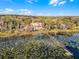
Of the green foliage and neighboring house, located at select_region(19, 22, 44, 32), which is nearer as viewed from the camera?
the green foliage

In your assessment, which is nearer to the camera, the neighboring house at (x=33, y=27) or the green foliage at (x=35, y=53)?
the green foliage at (x=35, y=53)

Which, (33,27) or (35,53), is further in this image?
(33,27)

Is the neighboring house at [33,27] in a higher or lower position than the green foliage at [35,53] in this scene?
lower

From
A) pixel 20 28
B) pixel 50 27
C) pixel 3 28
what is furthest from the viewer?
pixel 50 27

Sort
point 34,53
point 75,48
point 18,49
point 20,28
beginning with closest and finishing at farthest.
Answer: point 34,53 → point 18,49 → point 75,48 → point 20,28

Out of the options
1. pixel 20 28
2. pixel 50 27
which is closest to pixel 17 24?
pixel 20 28

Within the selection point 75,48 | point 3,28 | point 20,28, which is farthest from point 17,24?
point 75,48

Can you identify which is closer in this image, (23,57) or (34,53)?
(23,57)

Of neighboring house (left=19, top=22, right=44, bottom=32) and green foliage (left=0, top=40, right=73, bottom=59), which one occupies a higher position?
green foliage (left=0, top=40, right=73, bottom=59)

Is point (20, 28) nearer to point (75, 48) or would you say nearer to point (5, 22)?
point (5, 22)

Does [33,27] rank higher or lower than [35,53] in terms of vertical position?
lower
